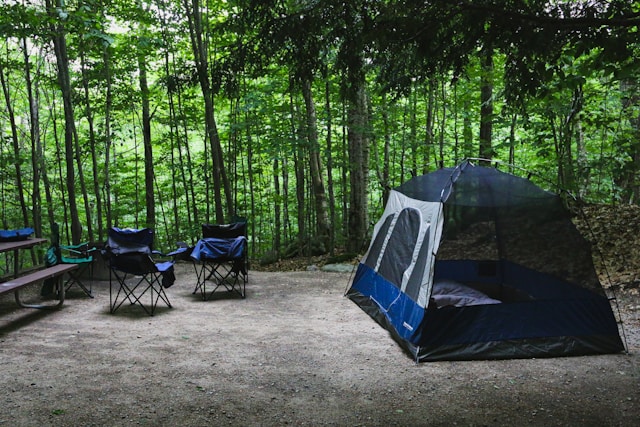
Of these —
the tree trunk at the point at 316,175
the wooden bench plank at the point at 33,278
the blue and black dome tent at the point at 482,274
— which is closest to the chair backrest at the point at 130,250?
the wooden bench plank at the point at 33,278

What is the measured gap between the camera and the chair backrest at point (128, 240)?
18.9 feet

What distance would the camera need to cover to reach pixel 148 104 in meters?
10.9

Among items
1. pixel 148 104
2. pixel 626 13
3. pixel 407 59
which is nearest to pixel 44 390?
pixel 407 59

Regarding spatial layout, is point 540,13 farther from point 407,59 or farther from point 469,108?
point 469,108

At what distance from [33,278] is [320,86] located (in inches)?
272

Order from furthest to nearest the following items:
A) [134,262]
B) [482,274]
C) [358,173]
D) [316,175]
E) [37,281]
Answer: [316,175] → [358,173] → [482,274] → [134,262] → [37,281]

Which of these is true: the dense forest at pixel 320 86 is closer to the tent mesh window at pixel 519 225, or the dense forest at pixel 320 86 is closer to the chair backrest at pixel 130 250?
the tent mesh window at pixel 519 225

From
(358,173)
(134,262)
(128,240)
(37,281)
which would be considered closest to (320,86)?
(358,173)

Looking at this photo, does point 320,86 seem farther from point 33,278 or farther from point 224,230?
point 33,278

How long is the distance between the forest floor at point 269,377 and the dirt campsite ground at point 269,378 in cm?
1

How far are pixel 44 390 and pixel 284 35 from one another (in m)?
2.84

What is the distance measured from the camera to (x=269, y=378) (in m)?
3.45

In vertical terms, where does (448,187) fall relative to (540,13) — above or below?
below

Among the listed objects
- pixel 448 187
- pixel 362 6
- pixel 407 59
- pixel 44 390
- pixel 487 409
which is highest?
pixel 362 6
